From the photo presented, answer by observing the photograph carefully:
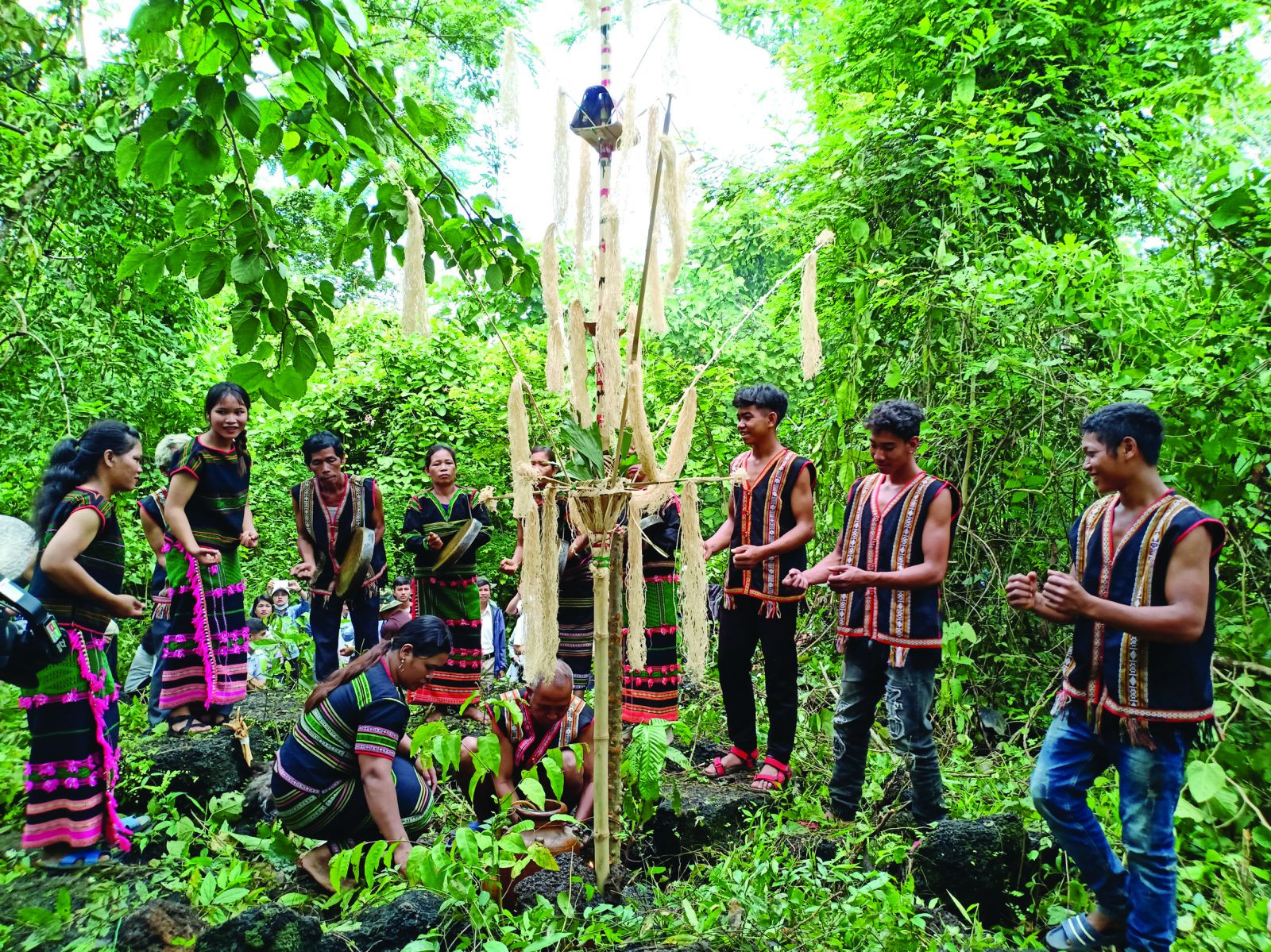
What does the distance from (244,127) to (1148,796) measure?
286 cm

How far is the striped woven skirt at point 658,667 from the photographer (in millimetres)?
4266

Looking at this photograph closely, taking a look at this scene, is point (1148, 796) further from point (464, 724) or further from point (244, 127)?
point (464, 724)

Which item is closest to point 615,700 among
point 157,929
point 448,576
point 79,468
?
point 157,929

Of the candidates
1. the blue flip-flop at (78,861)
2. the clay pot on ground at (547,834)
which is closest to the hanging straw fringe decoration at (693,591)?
the clay pot on ground at (547,834)

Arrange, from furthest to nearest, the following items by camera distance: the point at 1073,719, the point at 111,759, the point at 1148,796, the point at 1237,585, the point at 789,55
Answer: the point at 789,55, the point at 1237,585, the point at 111,759, the point at 1073,719, the point at 1148,796

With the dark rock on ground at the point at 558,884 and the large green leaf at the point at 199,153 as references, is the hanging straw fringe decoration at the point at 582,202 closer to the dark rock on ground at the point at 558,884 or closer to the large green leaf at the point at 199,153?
the large green leaf at the point at 199,153

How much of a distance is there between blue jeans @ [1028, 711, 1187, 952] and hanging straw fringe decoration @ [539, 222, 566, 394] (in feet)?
6.31

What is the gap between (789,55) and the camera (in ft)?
22.7

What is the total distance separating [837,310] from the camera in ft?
17.1

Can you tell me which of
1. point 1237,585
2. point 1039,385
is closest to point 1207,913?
point 1237,585

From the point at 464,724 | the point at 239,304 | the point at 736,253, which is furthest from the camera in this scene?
the point at 736,253

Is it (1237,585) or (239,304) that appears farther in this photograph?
(1237,585)

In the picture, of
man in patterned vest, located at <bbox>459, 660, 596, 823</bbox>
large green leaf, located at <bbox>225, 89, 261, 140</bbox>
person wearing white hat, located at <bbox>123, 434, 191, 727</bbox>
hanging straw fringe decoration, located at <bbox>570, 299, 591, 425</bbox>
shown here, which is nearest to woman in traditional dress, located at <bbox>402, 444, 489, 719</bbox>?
person wearing white hat, located at <bbox>123, 434, 191, 727</bbox>

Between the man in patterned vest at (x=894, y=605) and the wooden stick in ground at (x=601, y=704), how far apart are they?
1.12m
